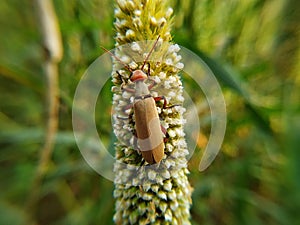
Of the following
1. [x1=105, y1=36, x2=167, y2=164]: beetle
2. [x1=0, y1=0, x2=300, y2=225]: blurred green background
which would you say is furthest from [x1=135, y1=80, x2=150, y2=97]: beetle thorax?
[x1=0, y1=0, x2=300, y2=225]: blurred green background

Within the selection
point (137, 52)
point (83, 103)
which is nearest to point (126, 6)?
point (137, 52)

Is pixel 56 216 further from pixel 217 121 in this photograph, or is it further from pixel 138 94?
pixel 138 94

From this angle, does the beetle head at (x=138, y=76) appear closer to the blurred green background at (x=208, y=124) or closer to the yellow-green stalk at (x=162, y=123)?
the yellow-green stalk at (x=162, y=123)

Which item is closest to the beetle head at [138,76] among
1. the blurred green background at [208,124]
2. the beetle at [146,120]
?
the beetle at [146,120]

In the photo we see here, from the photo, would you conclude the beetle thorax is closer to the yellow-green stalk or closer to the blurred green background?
the yellow-green stalk

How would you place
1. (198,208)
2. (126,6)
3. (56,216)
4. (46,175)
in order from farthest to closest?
(56,216) → (46,175) → (198,208) → (126,6)

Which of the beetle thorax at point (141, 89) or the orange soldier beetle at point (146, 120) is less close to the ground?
the beetle thorax at point (141, 89)
